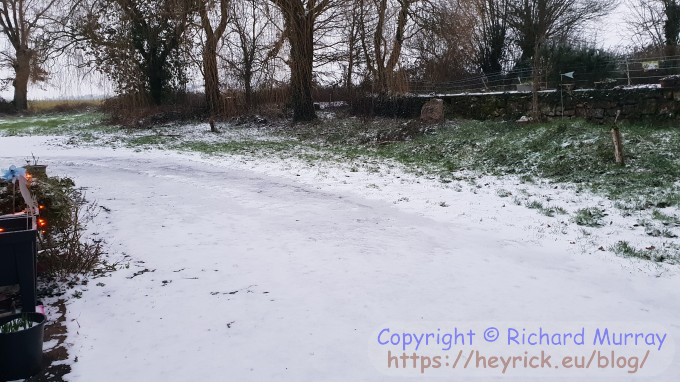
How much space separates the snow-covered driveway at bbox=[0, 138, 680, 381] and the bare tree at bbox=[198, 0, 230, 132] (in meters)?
9.82

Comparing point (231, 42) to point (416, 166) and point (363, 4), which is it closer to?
point (363, 4)

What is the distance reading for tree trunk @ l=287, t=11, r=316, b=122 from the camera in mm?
16297

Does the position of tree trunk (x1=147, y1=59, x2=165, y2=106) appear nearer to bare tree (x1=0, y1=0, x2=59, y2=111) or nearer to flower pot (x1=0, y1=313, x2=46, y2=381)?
bare tree (x1=0, y1=0, x2=59, y2=111)

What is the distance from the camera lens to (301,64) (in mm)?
17109

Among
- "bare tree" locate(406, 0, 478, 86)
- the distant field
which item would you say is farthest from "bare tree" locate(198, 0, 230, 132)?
the distant field

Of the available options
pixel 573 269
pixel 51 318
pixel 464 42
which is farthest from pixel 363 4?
pixel 51 318

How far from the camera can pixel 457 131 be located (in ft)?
45.9

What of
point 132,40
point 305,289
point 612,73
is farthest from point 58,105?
point 305,289

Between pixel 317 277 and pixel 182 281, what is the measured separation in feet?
4.07

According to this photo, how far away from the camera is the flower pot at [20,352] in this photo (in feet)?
9.32

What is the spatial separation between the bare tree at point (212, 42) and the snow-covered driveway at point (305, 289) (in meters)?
9.82

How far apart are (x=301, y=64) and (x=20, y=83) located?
22851mm

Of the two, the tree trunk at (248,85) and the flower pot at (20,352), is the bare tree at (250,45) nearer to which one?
the tree trunk at (248,85)

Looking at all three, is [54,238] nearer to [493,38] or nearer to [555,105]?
[555,105]
